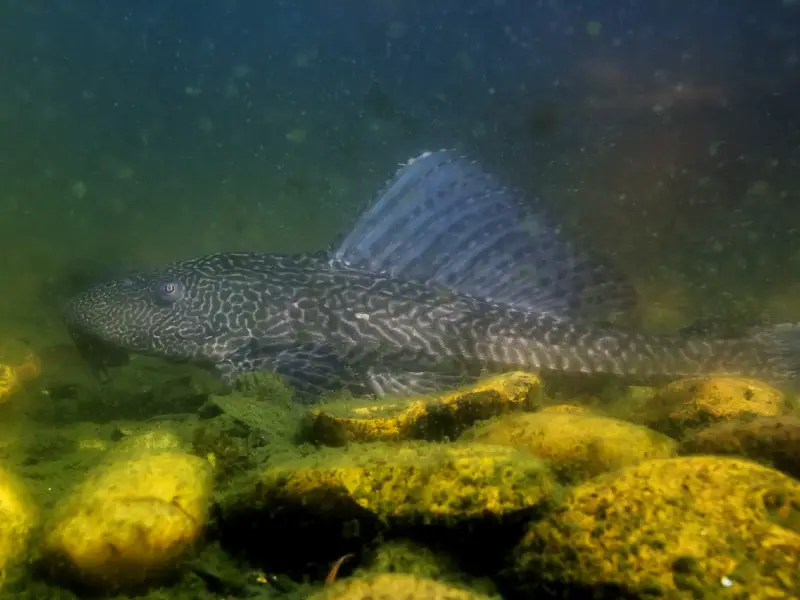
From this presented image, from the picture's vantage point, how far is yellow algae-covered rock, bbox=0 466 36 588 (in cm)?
185

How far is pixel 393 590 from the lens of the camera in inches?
56.9

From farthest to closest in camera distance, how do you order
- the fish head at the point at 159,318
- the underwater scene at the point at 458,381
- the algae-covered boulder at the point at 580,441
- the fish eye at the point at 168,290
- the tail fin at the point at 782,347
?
the fish eye at the point at 168,290, the fish head at the point at 159,318, the tail fin at the point at 782,347, the algae-covered boulder at the point at 580,441, the underwater scene at the point at 458,381

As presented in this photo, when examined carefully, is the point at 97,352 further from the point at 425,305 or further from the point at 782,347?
the point at 782,347

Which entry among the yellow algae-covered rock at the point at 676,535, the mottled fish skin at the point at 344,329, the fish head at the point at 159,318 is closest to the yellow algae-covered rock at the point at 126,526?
the yellow algae-covered rock at the point at 676,535

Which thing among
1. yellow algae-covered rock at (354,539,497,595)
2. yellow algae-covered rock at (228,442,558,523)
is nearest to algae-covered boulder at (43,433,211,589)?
yellow algae-covered rock at (228,442,558,523)

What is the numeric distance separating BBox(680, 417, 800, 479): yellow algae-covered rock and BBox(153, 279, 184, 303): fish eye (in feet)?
16.1

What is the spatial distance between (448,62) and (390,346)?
94.7 m

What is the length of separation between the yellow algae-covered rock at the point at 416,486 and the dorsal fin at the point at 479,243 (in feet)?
12.6

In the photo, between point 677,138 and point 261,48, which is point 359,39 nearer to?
point 261,48

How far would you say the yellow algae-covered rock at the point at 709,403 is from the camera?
9.43ft

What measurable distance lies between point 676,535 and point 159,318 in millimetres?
5246

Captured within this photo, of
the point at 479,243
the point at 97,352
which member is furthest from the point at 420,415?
the point at 97,352

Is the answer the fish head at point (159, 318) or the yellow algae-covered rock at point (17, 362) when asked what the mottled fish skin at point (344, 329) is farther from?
the yellow algae-covered rock at point (17, 362)

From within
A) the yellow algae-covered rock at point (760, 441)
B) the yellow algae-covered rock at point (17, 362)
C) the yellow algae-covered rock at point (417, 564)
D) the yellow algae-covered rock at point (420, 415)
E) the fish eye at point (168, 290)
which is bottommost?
the yellow algae-covered rock at point (417, 564)
